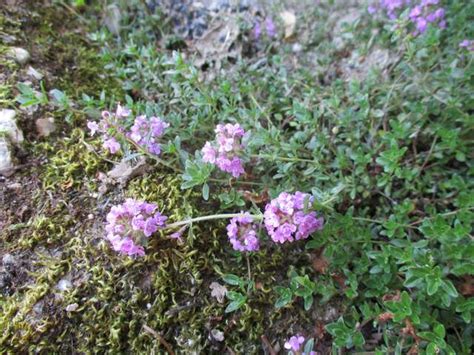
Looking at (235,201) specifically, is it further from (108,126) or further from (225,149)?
(108,126)

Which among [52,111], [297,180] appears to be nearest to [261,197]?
[297,180]

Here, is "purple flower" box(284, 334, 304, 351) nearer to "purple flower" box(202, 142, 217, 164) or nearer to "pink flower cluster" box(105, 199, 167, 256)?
"pink flower cluster" box(105, 199, 167, 256)

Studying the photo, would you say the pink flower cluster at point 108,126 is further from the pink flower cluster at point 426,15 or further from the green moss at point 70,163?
the pink flower cluster at point 426,15

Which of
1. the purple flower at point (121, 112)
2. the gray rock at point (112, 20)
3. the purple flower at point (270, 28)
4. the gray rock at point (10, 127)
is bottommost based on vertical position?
the gray rock at point (10, 127)

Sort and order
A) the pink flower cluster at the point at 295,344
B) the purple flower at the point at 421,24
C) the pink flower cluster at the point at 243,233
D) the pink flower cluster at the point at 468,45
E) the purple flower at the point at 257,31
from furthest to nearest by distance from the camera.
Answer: the purple flower at the point at 257,31 → the purple flower at the point at 421,24 → the pink flower cluster at the point at 468,45 → the pink flower cluster at the point at 243,233 → the pink flower cluster at the point at 295,344

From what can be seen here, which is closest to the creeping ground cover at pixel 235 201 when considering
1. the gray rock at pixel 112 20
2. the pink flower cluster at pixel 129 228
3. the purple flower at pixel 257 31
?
the pink flower cluster at pixel 129 228

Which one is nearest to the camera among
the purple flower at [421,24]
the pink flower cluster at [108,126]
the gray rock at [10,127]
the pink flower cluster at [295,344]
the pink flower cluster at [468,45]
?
the pink flower cluster at [295,344]

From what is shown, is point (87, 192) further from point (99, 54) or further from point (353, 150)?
point (353, 150)
